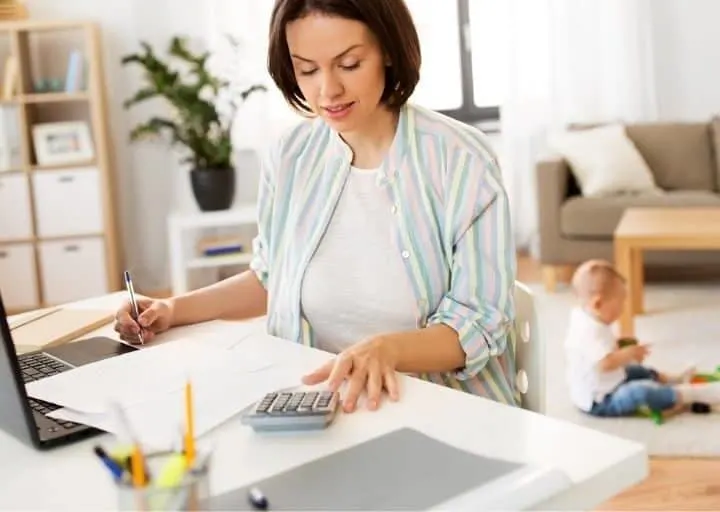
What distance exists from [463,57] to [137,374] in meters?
4.52

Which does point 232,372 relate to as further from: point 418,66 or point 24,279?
point 24,279

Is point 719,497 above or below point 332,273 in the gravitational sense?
below

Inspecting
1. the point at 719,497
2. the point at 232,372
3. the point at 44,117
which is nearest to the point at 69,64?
the point at 44,117

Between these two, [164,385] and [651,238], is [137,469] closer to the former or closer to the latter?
[164,385]

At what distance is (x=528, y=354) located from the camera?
60.2 inches

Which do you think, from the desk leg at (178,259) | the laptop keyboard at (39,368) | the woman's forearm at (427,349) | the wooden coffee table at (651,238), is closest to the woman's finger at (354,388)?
the woman's forearm at (427,349)

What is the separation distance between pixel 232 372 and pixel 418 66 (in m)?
0.52

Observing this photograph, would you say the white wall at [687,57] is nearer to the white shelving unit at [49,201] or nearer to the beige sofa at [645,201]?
the beige sofa at [645,201]

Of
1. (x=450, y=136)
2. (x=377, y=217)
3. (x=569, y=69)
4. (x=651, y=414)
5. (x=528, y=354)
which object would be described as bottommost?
(x=651, y=414)

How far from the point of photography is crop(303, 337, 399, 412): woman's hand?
120cm

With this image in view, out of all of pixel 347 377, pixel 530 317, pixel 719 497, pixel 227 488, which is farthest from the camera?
pixel 719 497

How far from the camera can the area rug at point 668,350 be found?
9.29ft

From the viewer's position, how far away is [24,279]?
4887 mm

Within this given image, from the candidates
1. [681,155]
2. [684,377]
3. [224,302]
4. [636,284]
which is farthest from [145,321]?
[681,155]
